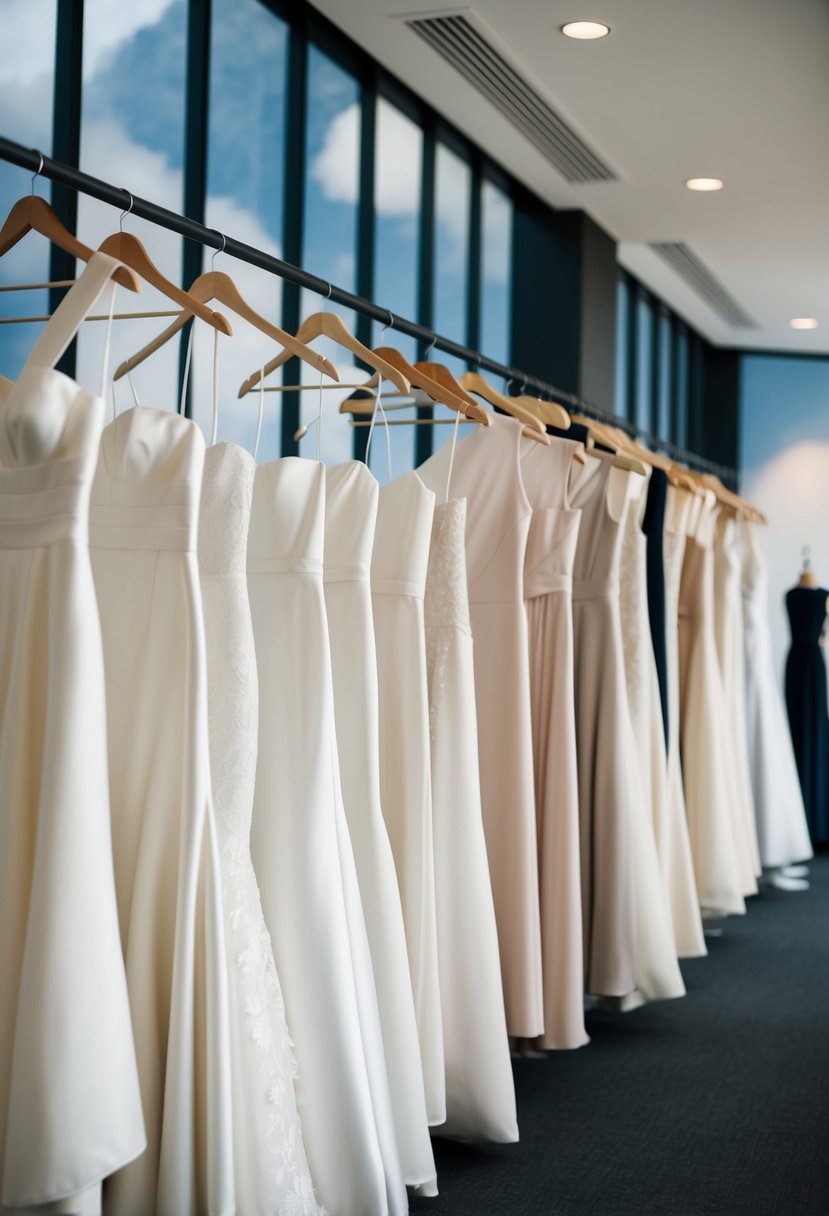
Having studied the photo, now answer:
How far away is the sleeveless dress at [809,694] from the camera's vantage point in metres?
6.72

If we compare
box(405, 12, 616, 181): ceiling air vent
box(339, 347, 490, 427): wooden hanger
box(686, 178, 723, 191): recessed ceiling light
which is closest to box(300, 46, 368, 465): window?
box(405, 12, 616, 181): ceiling air vent

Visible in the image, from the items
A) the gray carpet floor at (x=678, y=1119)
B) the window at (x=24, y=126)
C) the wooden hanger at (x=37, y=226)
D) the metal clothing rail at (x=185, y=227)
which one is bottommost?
the gray carpet floor at (x=678, y=1119)

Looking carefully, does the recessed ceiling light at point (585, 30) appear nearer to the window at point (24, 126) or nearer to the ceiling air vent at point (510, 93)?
the ceiling air vent at point (510, 93)

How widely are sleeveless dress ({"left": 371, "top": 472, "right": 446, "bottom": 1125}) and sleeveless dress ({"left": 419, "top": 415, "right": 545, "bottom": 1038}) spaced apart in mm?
355

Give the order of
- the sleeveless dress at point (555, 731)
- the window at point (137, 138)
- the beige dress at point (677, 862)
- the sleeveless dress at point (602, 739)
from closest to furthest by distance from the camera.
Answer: the sleeveless dress at point (555, 731)
the window at point (137, 138)
the sleeveless dress at point (602, 739)
the beige dress at point (677, 862)

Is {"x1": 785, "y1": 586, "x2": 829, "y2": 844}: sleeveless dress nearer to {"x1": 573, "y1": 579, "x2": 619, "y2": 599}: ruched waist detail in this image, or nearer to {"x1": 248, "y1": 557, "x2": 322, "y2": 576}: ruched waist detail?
{"x1": 573, "y1": 579, "x2": 619, "y2": 599}: ruched waist detail

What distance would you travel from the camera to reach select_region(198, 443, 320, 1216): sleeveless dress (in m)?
1.73

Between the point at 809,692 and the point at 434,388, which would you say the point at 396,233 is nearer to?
the point at 434,388

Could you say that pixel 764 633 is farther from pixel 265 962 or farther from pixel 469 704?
pixel 265 962

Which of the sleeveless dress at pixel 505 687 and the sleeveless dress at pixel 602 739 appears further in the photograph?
the sleeveless dress at pixel 602 739

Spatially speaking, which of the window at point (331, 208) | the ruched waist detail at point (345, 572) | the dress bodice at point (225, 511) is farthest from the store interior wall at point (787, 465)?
the dress bodice at point (225, 511)

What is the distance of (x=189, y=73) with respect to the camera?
3.43m

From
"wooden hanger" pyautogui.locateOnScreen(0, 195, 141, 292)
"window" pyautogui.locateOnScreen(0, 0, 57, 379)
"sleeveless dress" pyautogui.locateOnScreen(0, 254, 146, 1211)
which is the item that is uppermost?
"window" pyautogui.locateOnScreen(0, 0, 57, 379)

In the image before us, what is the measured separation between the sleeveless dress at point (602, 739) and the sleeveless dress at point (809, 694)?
3.63 meters
